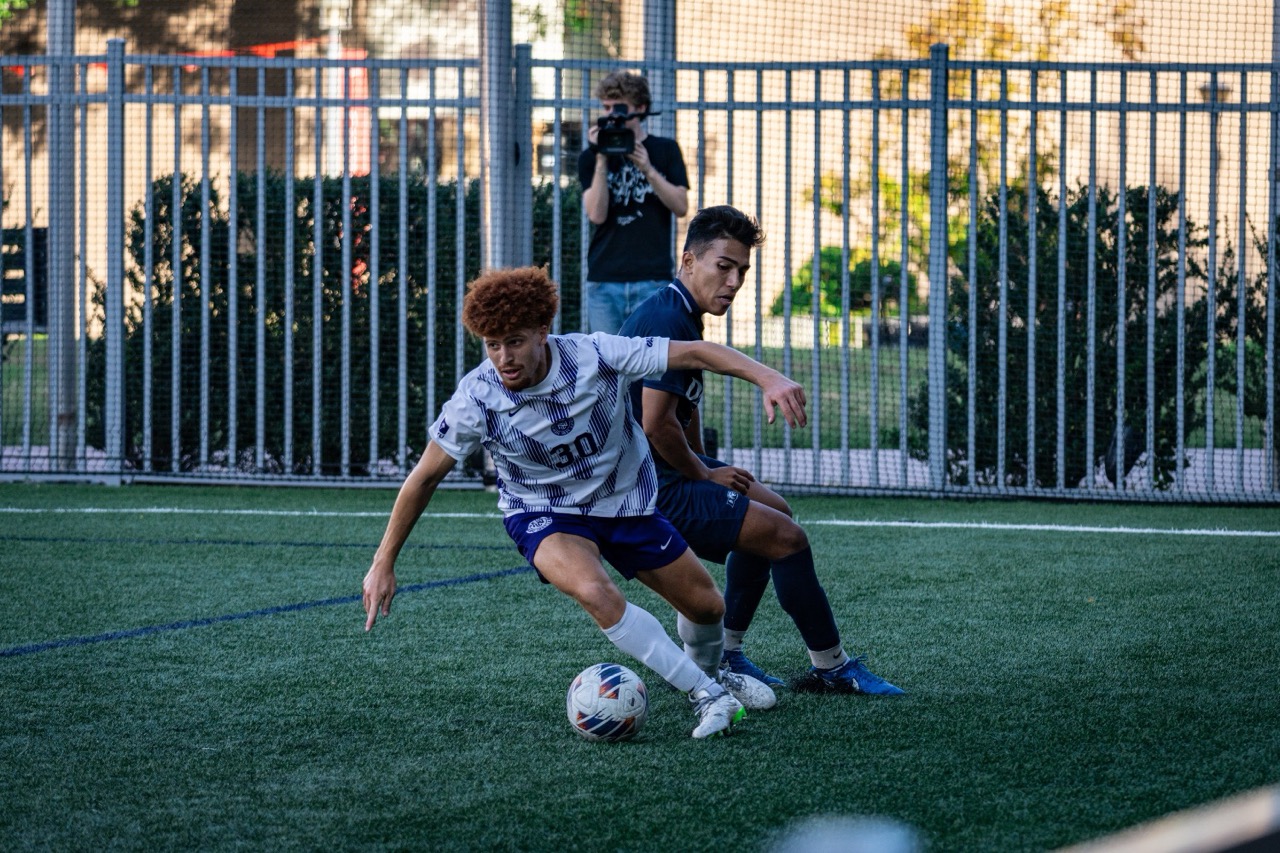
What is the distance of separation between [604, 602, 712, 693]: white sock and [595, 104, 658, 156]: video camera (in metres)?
4.19

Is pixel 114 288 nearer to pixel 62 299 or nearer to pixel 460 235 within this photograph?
pixel 62 299

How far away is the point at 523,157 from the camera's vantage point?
30.1ft

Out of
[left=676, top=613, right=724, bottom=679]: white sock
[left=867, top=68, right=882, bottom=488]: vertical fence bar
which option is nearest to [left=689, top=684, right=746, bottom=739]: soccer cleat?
[left=676, top=613, right=724, bottom=679]: white sock

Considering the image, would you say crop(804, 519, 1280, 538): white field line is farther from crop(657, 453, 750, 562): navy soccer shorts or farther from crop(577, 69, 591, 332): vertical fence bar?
crop(657, 453, 750, 562): navy soccer shorts

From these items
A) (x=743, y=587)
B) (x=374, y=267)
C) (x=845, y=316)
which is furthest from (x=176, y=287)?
(x=743, y=587)

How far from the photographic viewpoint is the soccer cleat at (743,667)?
14.5 feet

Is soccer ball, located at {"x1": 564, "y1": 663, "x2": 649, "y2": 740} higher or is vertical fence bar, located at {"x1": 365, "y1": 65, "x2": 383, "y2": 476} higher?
vertical fence bar, located at {"x1": 365, "y1": 65, "x2": 383, "y2": 476}

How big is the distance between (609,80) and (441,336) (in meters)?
2.54

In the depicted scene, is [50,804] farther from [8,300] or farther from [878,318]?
[8,300]

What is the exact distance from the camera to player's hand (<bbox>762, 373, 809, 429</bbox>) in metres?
3.54

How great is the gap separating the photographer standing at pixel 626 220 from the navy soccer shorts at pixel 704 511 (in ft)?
12.0

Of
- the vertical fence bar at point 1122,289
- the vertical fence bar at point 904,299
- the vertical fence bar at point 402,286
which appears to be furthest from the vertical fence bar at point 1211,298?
the vertical fence bar at point 402,286

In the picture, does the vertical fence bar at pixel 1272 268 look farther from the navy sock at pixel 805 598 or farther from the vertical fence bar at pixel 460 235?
the navy sock at pixel 805 598

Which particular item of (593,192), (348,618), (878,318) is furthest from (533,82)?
(348,618)
